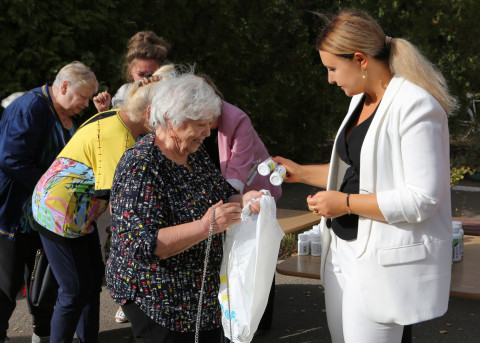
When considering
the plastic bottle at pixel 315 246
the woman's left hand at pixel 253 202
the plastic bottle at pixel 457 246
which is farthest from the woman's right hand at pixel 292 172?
the plastic bottle at pixel 457 246

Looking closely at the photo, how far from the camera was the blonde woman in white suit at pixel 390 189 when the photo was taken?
215 cm

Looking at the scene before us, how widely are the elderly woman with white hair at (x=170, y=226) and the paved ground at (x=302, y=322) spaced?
7.03 ft

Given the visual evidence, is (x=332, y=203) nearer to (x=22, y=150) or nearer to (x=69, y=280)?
(x=69, y=280)

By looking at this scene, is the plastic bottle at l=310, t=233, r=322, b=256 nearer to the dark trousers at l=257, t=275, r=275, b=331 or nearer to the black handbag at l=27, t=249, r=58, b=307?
the dark trousers at l=257, t=275, r=275, b=331

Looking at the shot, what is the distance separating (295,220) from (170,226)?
2.58m

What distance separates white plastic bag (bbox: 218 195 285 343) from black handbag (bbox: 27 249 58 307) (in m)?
1.66

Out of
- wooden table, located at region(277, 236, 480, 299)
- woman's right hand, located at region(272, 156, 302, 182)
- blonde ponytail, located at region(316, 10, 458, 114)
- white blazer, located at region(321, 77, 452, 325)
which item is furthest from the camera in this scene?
wooden table, located at region(277, 236, 480, 299)

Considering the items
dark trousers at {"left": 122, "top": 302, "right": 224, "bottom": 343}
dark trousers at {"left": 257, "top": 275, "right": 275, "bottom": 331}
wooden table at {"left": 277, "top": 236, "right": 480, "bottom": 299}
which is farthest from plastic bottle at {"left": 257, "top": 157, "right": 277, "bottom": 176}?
dark trousers at {"left": 257, "top": 275, "right": 275, "bottom": 331}

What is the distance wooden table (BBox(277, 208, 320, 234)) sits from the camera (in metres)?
4.47

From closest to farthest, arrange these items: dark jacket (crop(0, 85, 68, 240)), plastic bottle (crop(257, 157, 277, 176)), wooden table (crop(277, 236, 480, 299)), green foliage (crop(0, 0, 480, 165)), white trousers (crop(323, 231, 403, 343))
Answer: white trousers (crop(323, 231, 403, 343)), plastic bottle (crop(257, 157, 277, 176)), wooden table (crop(277, 236, 480, 299)), dark jacket (crop(0, 85, 68, 240)), green foliage (crop(0, 0, 480, 165))

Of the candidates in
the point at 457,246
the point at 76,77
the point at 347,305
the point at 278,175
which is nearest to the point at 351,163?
the point at 278,175

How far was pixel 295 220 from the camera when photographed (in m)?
4.75

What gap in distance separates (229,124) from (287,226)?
1051mm

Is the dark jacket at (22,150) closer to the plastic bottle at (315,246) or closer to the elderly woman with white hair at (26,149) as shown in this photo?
the elderly woman with white hair at (26,149)
